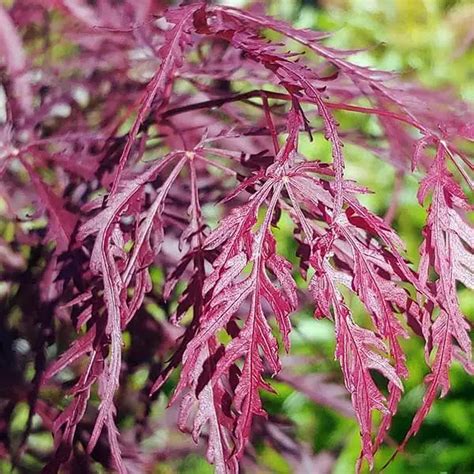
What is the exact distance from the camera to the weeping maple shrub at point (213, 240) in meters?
0.63

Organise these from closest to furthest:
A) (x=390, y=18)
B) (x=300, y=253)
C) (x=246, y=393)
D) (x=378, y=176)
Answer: (x=246, y=393)
(x=300, y=253)
(x=378, y=176)
(x=390, y=18)

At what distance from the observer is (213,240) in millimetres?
647

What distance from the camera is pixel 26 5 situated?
3.75 ft

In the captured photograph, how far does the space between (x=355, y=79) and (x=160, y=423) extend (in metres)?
0.57

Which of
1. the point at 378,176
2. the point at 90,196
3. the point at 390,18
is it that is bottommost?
the point at 378,176

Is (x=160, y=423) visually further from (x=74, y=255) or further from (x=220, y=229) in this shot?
(x=220, y=229)

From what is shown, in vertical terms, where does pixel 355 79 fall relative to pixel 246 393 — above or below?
above

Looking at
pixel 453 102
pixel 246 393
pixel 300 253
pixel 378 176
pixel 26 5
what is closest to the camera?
pixel 246 393

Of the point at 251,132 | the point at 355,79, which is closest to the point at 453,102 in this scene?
the point at 355,79

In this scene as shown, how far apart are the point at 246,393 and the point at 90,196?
0.37 metres

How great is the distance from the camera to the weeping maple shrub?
63cm

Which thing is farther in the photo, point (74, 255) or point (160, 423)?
point (160, 423)

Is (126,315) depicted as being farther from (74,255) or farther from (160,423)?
(160,423)

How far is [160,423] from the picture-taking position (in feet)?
3.71
